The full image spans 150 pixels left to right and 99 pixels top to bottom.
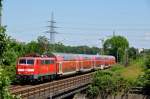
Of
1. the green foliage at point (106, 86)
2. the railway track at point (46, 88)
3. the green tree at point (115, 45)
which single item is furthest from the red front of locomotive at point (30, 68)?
the green tree at point (115, 45)

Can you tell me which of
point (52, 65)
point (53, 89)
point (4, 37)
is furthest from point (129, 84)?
point (4, 37)

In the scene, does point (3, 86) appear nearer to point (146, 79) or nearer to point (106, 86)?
point (106, 86)

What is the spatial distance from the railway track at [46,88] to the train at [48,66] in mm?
2074

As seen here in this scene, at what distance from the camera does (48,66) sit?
52.5m

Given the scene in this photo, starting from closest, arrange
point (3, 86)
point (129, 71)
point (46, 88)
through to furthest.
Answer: point (3, 86) → point (46, 88) → point (129, 71)

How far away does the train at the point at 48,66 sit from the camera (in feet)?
160

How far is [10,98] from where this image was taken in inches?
576

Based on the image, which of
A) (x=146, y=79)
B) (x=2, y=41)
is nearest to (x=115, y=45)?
(x=146, y=79)

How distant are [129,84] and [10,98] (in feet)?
181

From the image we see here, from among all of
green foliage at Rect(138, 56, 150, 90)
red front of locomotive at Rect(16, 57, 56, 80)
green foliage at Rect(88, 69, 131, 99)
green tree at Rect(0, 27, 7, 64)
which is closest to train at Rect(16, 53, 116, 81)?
red front of locomotive at Rect(16, 57, 56, 80)

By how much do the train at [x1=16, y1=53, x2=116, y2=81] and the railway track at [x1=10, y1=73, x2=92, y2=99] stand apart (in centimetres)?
207

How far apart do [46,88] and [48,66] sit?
1027cm

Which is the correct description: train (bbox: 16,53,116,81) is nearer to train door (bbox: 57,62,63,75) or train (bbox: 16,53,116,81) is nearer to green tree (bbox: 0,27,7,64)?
train door (bbox: 57,62,63,75)

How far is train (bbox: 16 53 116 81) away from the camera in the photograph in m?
48.7
